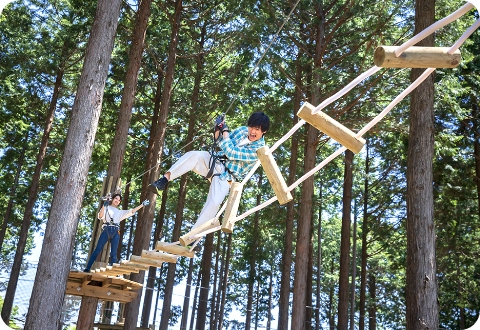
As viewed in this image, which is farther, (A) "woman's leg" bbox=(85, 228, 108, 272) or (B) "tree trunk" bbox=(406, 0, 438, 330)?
(A) "woman's leg" bbox=(85, 228, 108, 272)

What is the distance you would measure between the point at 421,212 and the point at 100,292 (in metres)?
5.20

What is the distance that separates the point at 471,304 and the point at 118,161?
11711mm

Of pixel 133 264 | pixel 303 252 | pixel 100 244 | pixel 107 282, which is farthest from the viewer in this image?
pixel 303 252

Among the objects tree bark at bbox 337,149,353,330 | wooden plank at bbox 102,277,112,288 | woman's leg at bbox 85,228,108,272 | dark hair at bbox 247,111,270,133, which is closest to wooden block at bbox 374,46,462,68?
dark hair at bbox 247,111,270,133

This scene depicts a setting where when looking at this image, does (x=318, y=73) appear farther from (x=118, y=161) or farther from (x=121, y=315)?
(x=121, y=315)

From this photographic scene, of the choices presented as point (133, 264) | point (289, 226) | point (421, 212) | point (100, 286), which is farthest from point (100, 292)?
point (289, 226)

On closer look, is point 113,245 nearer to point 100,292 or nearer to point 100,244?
point 100,244

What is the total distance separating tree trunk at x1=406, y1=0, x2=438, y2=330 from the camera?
6.56 meters

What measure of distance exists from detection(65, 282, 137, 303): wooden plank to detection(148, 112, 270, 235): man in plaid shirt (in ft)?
10.9

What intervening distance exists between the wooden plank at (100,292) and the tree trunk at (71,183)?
7.09 ft

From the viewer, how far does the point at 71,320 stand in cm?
1267

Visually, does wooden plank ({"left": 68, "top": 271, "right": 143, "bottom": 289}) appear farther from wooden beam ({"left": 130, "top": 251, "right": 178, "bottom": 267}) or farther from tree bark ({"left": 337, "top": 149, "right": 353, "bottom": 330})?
tree bark ({"left": 337, "top": 149, "right": 353, "bottom": 330})

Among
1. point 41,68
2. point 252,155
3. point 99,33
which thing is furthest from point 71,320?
point 252,155

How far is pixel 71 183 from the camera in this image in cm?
620
